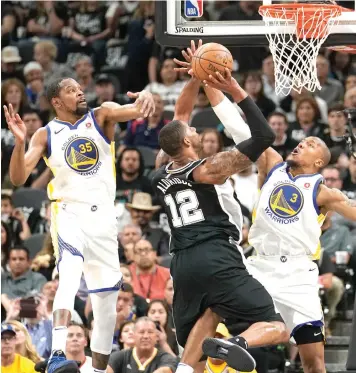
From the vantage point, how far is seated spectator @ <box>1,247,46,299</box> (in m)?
13.3

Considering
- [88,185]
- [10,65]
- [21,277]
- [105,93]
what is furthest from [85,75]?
[88,185]

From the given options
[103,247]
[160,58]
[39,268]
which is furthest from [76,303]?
[160,58]

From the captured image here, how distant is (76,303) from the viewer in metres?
12.6

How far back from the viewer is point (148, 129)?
15445 mm

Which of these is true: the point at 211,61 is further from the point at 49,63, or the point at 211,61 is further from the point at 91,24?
the point at 91,24

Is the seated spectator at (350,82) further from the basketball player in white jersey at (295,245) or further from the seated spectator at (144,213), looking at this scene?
the basketball player in white jersey at (295,245)

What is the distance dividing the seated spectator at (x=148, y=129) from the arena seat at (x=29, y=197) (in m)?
1.35

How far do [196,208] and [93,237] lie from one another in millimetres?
1040

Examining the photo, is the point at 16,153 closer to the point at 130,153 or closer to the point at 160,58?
the point at 130,153

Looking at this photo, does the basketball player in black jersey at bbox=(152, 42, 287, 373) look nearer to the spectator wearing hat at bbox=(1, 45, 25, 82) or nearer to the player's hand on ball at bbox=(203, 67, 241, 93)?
the player's hand on ball at bbox=(203, 67, 241, 93)

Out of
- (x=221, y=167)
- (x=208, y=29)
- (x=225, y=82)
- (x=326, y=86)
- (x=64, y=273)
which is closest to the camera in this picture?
(x=225, y=82)

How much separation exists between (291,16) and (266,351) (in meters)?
3.38

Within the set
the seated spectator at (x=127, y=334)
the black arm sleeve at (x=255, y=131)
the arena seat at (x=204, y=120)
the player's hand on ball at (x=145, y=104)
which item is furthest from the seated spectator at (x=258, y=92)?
the black arm sleeve at (x=255, y=131)

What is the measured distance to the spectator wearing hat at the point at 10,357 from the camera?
1151 cm
